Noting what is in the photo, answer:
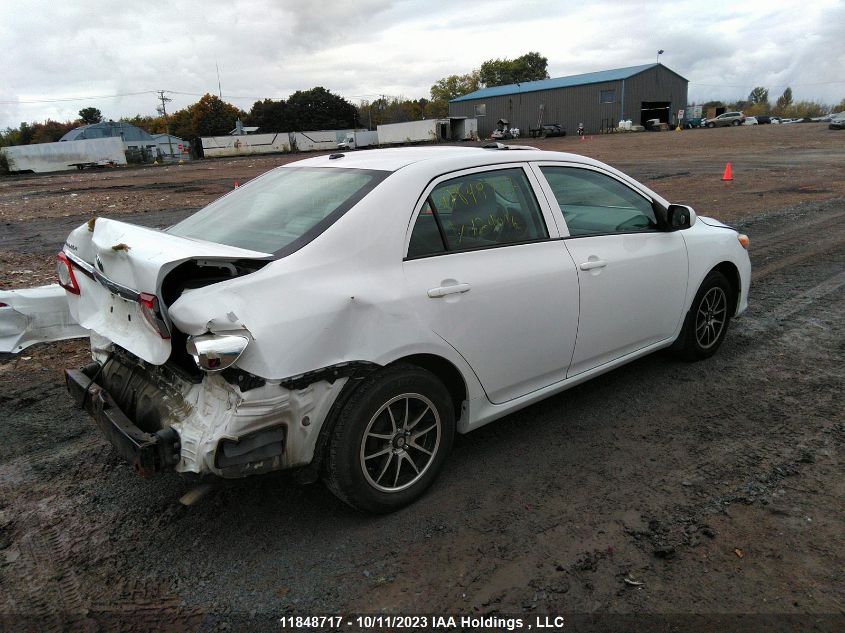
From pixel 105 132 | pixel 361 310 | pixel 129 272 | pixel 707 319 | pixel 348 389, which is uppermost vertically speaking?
pixel 105 132

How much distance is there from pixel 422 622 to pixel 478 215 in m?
2.06

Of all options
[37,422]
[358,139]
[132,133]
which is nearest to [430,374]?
[37,422]

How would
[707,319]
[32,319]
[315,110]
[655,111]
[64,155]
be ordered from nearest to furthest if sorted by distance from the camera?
[707,319], [32,319], [64,155], [655,111], [315,110]

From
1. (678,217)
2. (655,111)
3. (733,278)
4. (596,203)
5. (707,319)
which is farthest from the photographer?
(655,111)

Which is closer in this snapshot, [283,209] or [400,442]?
[400,442]

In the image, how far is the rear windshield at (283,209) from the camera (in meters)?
3.10

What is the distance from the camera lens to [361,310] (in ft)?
9.34

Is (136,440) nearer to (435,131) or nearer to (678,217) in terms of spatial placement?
(678,217)

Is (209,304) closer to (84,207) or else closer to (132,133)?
(84,207)

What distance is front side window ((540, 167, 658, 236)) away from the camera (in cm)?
392

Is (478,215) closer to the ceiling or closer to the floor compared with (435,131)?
closer to the floor

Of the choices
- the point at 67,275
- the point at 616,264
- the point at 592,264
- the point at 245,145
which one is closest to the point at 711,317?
the point at 616,264

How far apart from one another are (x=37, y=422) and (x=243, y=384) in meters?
2.52

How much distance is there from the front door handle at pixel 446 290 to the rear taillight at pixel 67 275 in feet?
6.55
